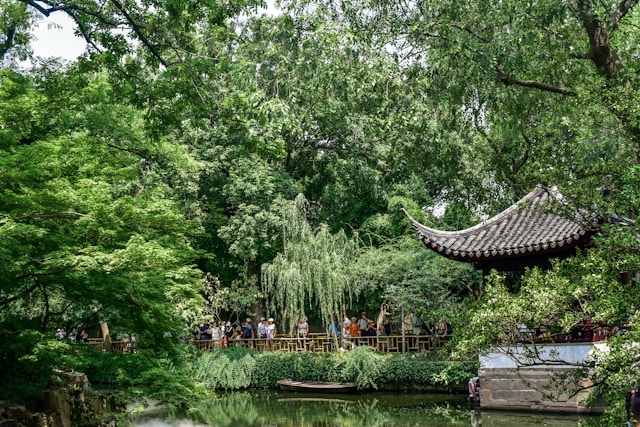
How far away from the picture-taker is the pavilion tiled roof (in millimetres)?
11562

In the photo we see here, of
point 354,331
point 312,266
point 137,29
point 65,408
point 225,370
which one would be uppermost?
point 137,29

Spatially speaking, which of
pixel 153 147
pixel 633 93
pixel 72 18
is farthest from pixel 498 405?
pixel 72 18

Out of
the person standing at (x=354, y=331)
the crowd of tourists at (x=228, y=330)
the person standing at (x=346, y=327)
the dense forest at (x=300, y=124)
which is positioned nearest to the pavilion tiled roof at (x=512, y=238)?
the dense forest at (x=300, y=124)

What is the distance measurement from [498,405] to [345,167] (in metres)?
10.6

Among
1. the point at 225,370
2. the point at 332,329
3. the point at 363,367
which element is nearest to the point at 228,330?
the point at 225,370

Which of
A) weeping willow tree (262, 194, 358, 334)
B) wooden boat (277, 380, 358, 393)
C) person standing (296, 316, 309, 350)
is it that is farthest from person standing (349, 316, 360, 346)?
wooden boat (277, 380, 358, 393)

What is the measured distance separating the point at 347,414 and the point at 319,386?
2.54 meters

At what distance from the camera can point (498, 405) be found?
12.3 m

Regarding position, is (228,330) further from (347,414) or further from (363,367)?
(347,414)

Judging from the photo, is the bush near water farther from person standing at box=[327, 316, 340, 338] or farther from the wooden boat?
person standing at box=[327, 316, 340, 338]

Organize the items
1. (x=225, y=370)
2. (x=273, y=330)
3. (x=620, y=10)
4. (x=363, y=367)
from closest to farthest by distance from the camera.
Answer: (x=620, y=10)
(x=363, y=367)
(x=225, y=370)
(x=273, y=330)

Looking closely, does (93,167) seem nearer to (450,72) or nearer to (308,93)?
(308,93)

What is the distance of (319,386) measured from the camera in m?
15.9

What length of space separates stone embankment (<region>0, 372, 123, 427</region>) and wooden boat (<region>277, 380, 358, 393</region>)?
21.8 ft
